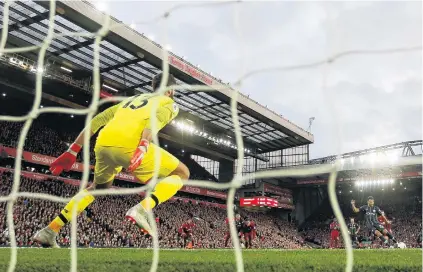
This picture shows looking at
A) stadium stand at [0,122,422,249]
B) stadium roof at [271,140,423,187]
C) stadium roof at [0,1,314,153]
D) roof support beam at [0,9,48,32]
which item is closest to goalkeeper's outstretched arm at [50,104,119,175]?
stadium roof at [0,1,314,153]

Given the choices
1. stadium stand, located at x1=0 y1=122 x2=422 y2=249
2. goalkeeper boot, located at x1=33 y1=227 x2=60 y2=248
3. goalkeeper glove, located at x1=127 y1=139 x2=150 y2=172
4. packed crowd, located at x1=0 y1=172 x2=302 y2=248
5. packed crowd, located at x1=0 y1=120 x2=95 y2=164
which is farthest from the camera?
packed crowd, located at x1=0 y1=120 x2=95 y2=164

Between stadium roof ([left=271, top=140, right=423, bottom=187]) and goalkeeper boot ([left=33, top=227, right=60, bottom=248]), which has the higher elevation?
stadium roof ([left=271, top=140, right=423, bottom=187])

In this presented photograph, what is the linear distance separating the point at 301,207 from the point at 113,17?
2838cm

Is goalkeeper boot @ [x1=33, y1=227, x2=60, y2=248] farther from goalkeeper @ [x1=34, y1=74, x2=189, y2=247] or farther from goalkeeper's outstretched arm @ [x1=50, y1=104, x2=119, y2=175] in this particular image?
goalkeeper's outstretched arm @ [x1=50, y1=104, x2=119, y2=175]

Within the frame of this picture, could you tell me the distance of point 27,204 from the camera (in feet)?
55.4

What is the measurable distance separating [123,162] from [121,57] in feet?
57.9

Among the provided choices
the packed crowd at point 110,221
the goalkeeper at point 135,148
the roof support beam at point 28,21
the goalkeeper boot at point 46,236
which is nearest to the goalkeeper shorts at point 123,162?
the goalkeeper at point 135,148

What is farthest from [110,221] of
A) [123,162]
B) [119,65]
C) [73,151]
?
[123,162]

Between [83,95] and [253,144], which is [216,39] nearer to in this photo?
[83,95]

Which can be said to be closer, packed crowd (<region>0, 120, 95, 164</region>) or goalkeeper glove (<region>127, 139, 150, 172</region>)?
goalkeeper glove (<region>127, 139, 150, 172</region>)

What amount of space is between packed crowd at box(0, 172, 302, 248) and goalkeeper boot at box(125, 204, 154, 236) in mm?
10979

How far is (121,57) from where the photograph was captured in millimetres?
21016

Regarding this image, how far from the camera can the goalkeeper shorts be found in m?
4.18

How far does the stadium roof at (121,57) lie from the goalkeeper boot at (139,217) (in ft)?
26.7
